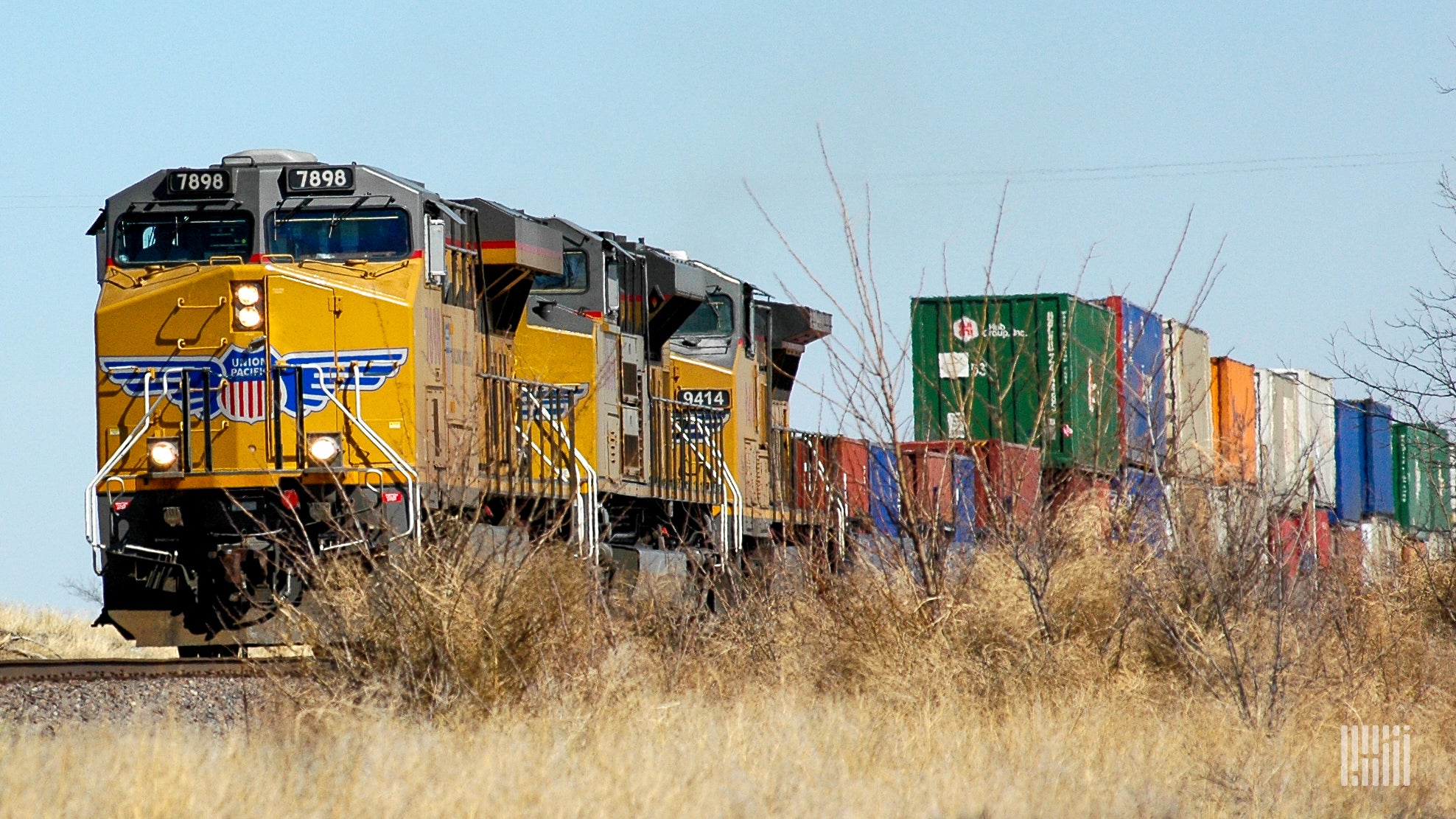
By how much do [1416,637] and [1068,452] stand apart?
5.63 m

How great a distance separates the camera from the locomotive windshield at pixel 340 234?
12344 mm

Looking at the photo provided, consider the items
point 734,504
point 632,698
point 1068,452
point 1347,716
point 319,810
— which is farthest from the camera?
point 1068,452

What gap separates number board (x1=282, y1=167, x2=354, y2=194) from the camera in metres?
12.3

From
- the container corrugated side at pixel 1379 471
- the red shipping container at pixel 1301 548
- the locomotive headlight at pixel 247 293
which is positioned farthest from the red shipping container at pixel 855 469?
the container corrugated side at pixel 1379 471

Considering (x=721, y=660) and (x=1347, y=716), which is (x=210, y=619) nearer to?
(x=721, y=660)

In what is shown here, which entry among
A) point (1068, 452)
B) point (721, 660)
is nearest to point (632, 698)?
point (721, 660)

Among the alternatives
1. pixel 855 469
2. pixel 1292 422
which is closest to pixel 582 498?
pixel 855 469

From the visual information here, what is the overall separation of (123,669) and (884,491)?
9981mm

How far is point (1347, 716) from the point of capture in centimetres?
1018

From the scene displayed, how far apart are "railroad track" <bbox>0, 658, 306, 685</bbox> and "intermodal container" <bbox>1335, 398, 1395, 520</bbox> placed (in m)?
20.1

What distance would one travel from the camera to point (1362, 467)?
1129 inches

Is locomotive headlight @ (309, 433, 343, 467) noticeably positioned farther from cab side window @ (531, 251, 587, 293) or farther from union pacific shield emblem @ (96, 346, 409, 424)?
cab side window @ (531, 251, 587, 293)

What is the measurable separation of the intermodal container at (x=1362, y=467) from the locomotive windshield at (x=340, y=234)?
18483 mm

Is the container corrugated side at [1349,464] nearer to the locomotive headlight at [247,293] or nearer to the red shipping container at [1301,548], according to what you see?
the red shipping container at [1301,548]
